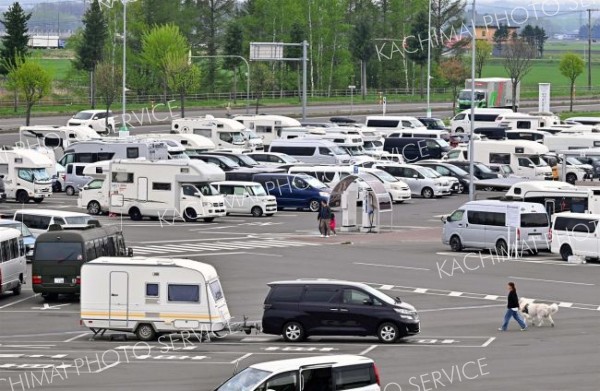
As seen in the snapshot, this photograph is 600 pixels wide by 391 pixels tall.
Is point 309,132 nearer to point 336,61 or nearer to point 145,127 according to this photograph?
point 145,127

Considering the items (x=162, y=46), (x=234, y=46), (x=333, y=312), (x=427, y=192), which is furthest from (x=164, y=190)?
(x=234, y=46)

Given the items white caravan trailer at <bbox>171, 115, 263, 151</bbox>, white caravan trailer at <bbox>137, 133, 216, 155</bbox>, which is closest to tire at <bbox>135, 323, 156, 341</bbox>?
white caravan trailer at <bbox>137, 133, 216, 155</bbox>

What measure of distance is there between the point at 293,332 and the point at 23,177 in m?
34.1

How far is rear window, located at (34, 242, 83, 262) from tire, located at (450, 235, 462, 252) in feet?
49.1

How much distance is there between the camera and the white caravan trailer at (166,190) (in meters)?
55.1

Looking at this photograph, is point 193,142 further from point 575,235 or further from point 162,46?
point 162,46

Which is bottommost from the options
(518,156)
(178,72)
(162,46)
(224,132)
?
(518,156)

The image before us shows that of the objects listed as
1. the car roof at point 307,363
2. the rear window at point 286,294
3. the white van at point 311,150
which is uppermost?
the white van at point 311,150

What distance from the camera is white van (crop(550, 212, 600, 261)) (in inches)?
1727

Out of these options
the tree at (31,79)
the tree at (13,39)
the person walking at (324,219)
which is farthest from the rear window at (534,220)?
the tree at (13,39)

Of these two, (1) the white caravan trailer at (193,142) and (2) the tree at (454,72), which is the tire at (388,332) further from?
(2) the tree at (454,72)

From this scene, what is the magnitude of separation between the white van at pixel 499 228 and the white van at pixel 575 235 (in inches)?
49.2

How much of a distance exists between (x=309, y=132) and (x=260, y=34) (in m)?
52.0

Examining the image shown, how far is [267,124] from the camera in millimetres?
86500
